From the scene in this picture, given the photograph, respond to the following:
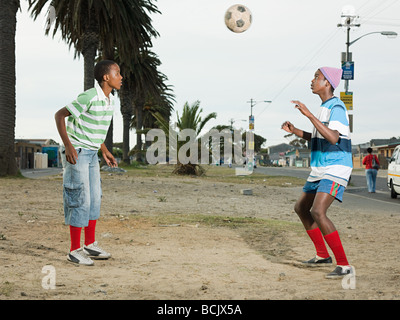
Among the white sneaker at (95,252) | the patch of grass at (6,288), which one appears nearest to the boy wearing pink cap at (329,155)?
the white sneaker at (95,252)

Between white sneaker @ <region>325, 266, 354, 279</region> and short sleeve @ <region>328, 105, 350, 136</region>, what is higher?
short sleeve @ <region>328, 105, 350, 136</region>

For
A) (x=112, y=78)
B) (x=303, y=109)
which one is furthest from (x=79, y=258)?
(x=303, y=109)

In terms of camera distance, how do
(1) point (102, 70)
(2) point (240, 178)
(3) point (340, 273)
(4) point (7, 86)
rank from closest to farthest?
(3) point (340, 273)
(1) point (102, 70)
(4) point (7, 86)
(2) point (240, 178)

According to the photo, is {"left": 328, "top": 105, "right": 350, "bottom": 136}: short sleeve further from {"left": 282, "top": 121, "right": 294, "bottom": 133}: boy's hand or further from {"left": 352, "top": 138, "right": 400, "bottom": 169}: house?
{"left": 352, "top": 138, "right": 400, "bottom": 169}: house

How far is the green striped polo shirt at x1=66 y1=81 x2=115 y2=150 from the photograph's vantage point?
4.91 metres

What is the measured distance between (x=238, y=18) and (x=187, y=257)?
7906 mm

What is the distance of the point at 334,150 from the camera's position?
4.63 meters

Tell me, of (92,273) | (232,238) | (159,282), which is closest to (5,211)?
(232,238)

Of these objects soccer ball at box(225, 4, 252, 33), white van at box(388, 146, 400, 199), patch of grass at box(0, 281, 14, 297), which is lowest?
patch of grass at box(0, 281, 14, 297)

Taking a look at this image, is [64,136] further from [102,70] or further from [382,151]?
[382,151]

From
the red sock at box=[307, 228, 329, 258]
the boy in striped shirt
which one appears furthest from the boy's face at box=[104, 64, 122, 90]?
the red sock at box=[307, 228, 329, 258]

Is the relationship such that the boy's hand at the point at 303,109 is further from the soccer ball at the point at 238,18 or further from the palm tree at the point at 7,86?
the palm tree at the point at 7,86

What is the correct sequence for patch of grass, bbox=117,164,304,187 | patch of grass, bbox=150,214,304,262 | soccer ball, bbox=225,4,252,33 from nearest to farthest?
patch of grass, bbox=150,214,304,262 < soccer ball, bbox=225,4,252,33 < patch of grass, bbox=117,164,304,187
